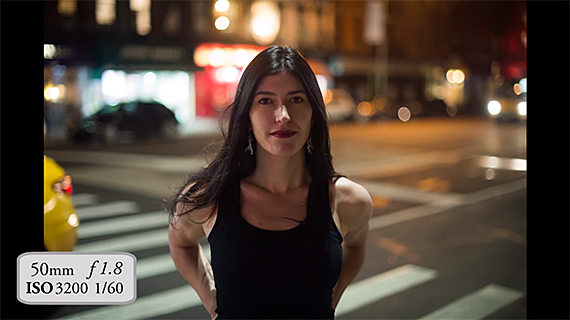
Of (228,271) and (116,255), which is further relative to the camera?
(116,255)

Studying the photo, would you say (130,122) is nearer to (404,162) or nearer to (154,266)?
(404,162)

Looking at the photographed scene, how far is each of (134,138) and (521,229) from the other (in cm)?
1870

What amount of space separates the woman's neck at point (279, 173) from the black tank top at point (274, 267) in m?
0.17

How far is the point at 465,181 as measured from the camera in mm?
13180

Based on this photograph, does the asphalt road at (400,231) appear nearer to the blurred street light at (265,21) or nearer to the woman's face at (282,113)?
the woman's face at (282,113)

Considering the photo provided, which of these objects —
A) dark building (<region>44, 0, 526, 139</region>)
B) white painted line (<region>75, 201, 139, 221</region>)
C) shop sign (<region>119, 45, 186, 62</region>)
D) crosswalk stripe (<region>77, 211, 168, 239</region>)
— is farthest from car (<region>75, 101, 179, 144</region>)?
crosswalk stripe (<region>77, 211, 168, 239</region>)

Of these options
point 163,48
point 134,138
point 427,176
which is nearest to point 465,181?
point 427,176

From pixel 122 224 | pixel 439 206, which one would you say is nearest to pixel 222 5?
pixel 439 206

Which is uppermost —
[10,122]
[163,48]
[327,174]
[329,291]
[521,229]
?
[163,48]

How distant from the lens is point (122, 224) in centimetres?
863

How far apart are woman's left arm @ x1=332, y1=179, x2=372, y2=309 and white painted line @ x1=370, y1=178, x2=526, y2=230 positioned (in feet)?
20.1

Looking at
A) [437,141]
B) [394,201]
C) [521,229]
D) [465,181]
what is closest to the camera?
[521,229]

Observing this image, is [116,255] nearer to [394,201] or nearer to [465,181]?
[394,201]

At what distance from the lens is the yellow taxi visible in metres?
5.11
